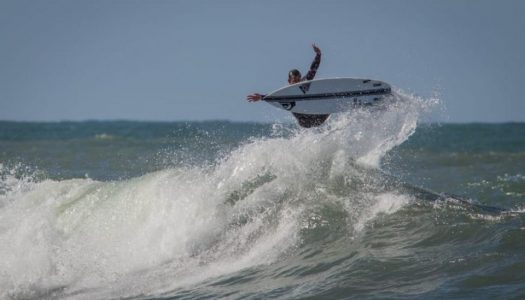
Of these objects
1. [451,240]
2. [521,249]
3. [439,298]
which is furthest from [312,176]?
[439,298]

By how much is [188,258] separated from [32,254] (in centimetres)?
192

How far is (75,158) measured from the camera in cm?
2253

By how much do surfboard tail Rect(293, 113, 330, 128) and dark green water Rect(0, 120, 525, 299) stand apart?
0.46 metres

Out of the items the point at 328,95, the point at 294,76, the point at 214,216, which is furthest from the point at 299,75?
the point at 214,216

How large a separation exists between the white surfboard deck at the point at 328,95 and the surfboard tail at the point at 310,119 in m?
0.07

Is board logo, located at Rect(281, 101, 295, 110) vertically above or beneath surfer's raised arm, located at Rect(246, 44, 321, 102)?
beneath

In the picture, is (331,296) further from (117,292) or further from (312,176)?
(312,176)

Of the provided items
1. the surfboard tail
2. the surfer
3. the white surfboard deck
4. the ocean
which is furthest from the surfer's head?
the ocean

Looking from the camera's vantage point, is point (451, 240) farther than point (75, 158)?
No

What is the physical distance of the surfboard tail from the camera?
10.6 meters

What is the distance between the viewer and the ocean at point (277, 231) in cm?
693

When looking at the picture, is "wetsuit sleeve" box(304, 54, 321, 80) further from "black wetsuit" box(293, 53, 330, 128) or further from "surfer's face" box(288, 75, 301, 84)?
"surfer's face" box(288, 75, 301, 84)

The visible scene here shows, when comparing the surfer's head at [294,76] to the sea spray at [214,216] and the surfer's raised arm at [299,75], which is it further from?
the sea spray at [214,216]

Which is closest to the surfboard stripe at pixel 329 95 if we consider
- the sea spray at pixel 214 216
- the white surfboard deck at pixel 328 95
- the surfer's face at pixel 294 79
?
the white surfboard deck at pixel 328 95
